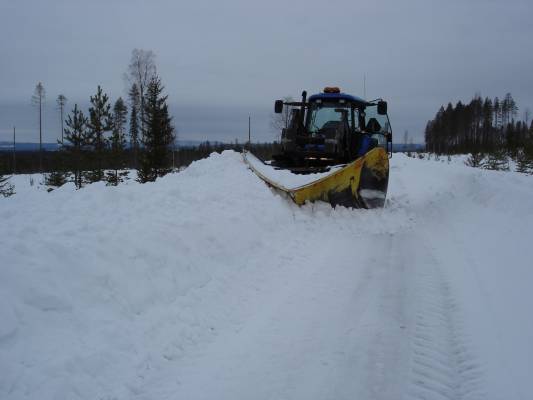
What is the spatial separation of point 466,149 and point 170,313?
55.5 metres

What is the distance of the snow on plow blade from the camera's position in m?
8.27

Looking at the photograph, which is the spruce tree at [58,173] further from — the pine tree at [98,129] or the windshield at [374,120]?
the windshield at [374,120]

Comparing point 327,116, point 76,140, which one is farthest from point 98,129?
point 327,116

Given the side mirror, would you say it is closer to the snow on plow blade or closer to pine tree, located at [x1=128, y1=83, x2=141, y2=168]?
the snow on plow blade

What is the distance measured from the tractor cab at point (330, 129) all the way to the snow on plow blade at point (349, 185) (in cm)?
124

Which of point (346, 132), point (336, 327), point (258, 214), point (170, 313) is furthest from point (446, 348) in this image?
point (346, 132)

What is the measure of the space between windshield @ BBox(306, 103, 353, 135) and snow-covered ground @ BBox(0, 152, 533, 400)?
4247 millimetres

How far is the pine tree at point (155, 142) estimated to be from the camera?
2248 cm

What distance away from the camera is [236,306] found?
4.42 metres

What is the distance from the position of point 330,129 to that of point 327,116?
68cm

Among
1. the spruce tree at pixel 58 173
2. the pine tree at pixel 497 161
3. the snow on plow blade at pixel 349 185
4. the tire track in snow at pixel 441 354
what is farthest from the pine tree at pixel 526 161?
the spruce tree at pixel 58 173

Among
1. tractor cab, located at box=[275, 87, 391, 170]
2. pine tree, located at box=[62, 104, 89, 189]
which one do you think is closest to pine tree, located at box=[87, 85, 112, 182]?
pine tree, located at box=[62, 104, 89, 189]

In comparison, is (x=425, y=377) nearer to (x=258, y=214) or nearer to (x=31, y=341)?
(x=31, y=341)

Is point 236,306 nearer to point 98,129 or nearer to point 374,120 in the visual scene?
point 374,120
